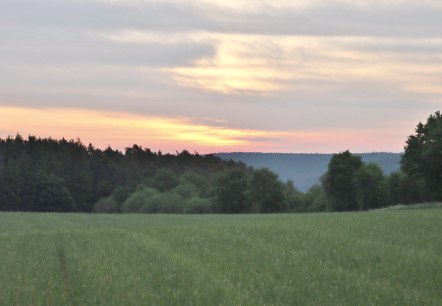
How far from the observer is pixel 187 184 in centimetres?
15012

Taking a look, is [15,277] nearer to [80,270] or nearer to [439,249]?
[80,270]

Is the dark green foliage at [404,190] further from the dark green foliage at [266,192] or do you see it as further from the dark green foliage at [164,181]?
the dark green foliage at [164,181]

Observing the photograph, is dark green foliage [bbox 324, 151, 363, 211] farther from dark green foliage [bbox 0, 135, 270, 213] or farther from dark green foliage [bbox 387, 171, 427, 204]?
dark green foliage [bbox 0, 135, 270, 213]

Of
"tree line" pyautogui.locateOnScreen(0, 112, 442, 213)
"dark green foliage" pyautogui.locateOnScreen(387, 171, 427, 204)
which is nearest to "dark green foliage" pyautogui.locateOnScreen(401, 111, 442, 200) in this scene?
"tree line" pyautogui.locateOnScreen(0, 112, 442, 213)

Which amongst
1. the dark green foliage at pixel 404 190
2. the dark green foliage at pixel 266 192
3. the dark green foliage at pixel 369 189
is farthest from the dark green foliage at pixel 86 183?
the dark green foliage at pixel 404 190

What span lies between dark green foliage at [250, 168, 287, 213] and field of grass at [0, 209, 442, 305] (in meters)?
87.5

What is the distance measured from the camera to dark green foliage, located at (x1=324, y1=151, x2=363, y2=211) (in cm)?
10369

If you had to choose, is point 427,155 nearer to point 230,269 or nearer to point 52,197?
point 230,269

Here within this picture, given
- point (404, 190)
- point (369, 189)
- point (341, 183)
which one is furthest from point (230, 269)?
point (404, 190)

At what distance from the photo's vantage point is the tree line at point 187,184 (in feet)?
261

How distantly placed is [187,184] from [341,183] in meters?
57.7

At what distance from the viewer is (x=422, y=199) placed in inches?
3927

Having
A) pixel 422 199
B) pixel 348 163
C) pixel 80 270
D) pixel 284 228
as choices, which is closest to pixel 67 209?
pixel 348 163

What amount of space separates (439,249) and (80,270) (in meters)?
14.0
